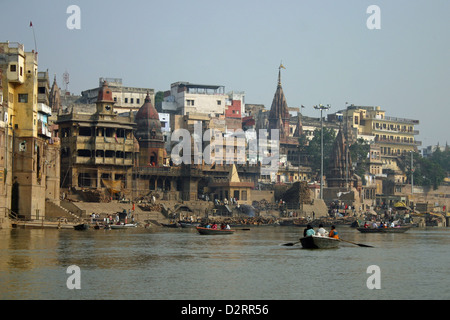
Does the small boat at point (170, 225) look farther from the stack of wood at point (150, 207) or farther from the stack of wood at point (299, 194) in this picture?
the stack of wood at point (299, 194)

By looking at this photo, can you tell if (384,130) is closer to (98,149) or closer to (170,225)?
(98,149)

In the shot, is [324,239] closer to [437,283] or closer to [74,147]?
[437,283]

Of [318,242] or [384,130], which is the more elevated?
[384,130]

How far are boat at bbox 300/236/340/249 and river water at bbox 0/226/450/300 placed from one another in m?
0.40

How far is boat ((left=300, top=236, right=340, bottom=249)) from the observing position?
150 ft

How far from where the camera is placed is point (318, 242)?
46406 millimetres

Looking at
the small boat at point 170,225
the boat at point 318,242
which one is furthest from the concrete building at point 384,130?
the boat at point 318,242

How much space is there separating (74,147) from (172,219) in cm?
1384

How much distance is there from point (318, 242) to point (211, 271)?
1232cm

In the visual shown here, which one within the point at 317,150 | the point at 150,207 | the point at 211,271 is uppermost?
the point at 317,150

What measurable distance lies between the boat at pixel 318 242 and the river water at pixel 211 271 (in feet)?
1.31

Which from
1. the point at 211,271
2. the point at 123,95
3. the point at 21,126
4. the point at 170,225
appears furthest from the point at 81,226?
the point at 123,95

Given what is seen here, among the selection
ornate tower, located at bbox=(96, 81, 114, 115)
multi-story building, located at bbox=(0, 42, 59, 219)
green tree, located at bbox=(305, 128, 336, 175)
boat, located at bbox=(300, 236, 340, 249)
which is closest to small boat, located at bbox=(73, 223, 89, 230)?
multi-story building, located at bbox=(0, 42, 59, 219)

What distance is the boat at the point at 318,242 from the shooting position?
45812 mm
